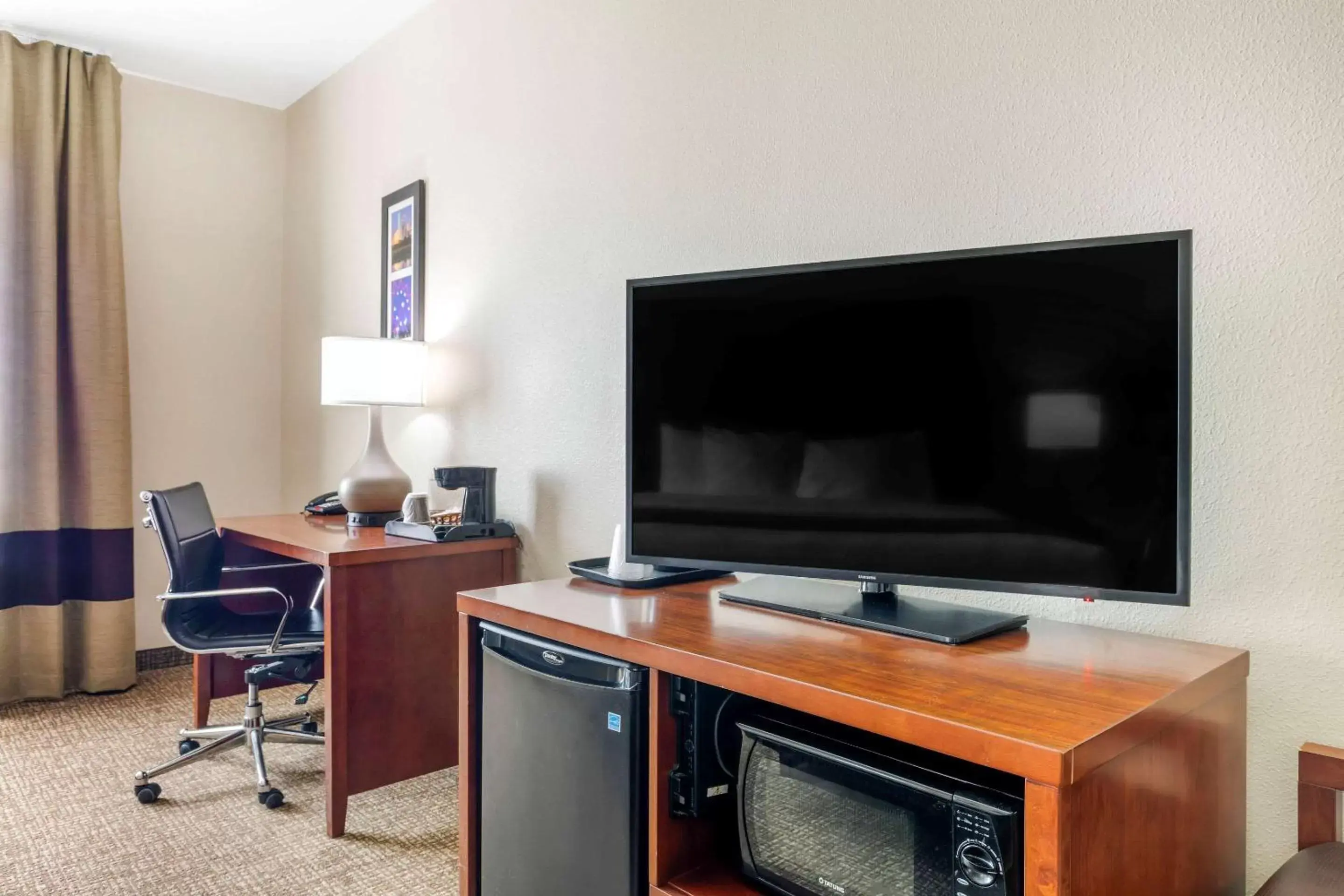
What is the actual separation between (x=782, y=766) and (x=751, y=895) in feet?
0.73

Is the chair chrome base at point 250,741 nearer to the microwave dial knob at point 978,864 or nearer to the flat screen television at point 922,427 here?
the flat screen television at point 922,427

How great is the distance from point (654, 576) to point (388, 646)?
96cm

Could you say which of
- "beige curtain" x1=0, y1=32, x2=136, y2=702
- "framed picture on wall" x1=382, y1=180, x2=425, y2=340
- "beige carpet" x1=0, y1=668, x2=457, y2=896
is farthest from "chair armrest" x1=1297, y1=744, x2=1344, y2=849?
"beige curtain" x1=0, y1=32, x2=136, y2=702

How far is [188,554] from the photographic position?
8.38ft

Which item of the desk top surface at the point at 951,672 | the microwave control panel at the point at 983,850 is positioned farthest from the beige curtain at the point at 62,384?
the microwave control panel at the point at 983,850

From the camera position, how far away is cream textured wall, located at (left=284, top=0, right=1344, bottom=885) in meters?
1.24

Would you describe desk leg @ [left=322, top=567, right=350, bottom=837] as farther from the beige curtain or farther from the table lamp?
the beige curtain

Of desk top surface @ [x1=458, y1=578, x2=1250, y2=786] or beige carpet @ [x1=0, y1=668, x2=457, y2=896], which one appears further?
beige carpet @ [x1=0, y1=668, x2=457, y2=896]

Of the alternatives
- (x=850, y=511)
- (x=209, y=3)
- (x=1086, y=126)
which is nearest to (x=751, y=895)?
(x=850, y=511)

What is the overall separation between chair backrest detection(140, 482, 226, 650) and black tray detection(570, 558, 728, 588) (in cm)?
129

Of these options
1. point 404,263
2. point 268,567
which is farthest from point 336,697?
point 404,263

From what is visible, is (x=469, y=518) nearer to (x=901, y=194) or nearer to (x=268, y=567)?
(x=268, y=567)

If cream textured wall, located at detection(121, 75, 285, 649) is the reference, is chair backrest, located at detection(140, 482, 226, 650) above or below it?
below

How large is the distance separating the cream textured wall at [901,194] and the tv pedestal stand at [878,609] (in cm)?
18
